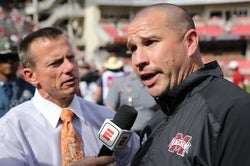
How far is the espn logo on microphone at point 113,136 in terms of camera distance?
88.4 inches

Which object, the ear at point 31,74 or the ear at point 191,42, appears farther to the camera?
the ear at point 31,74

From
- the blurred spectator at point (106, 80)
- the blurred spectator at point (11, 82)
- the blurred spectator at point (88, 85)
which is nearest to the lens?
the blurred spectator at point (11, 82)

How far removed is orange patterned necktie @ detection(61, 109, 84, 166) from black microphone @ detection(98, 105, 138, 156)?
0.38m

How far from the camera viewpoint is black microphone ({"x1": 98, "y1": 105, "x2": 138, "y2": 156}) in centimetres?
225

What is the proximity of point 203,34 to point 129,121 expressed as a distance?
43.7 m

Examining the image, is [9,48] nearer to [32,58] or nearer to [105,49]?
[32,58]

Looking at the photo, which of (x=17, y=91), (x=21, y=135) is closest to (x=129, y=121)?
(x=21, y=135)

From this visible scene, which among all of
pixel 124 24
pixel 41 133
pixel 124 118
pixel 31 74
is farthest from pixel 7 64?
pixel 124 24

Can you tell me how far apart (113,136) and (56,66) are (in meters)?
0.72

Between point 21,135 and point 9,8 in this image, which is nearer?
point 21,135

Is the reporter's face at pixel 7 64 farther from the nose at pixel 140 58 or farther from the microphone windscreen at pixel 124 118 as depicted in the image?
the nose at pixel 140 58

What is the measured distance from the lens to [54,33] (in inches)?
111

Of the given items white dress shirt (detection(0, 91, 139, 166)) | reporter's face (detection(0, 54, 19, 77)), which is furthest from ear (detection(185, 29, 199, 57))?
reporter's face (detection(0, 54, 19, 77))

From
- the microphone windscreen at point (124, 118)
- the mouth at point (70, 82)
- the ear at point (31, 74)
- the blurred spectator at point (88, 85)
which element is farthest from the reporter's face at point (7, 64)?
the blurred spectator at point (88, 85)
